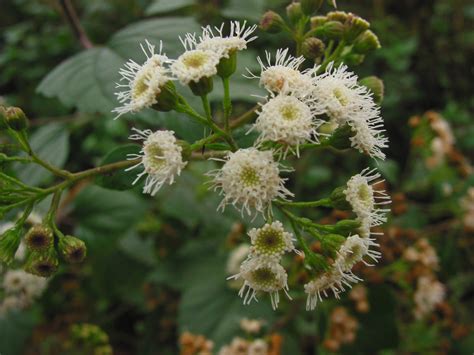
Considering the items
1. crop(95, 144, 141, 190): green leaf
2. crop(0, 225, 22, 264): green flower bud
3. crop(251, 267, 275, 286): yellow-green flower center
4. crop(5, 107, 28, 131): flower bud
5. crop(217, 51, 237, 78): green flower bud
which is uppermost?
crop(217, 51, 237, 78): green flower bud

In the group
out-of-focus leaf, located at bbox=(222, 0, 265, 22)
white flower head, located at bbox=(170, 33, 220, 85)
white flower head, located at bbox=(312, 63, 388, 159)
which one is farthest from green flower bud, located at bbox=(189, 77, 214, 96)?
out-of-focus leaf, located at bbox=(222, 0, 265, 22)

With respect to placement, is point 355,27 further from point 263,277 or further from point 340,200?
point 263,277

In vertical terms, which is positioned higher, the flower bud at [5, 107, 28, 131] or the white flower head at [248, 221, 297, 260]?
the flower bud at [5, 107, 28, 131]

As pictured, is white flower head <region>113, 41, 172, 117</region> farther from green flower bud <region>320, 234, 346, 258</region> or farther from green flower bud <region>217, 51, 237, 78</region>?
green flower bud <region>320, 234, 346, 258</region>

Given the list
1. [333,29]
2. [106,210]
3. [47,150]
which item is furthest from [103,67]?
[333,29]

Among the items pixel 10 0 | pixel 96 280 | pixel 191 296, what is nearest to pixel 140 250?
pixel 96 280

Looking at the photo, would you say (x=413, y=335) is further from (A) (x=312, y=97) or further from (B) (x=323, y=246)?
(A) (x=312, y=97)

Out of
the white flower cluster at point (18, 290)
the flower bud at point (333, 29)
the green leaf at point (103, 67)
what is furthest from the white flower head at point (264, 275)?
the white flower cluster at point (18, 290)
